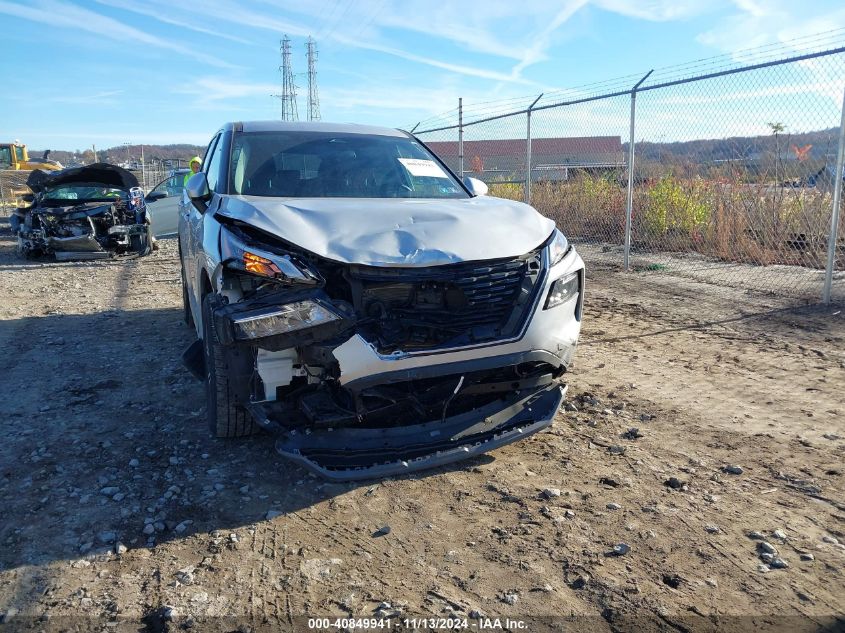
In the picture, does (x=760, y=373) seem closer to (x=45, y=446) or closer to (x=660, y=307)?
(x=660, y=307)

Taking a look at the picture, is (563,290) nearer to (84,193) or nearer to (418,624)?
(418,624)

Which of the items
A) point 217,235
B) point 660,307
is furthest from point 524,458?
point 660,307

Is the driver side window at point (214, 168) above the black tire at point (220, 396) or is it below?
above

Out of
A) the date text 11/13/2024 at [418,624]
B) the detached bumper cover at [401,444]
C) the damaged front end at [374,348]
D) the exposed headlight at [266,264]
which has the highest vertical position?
the exposed headlight at [266,264]

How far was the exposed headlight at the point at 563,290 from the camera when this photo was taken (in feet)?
11.1

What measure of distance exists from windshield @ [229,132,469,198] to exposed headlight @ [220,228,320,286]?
994 mm

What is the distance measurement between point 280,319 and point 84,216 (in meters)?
10.4

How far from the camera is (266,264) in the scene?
306 centimetres

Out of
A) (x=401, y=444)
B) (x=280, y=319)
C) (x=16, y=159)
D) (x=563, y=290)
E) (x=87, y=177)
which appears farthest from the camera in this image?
(x=16, y=159)

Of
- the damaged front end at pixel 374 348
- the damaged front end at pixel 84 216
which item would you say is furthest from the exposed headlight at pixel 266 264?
the damaged front end at pixel 84 216

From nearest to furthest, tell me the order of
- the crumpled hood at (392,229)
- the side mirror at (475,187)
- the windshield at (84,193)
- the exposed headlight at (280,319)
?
the exposed headlight at (280,319), the crumpled hood at (392,229), the side mirror at (475,187), the windshield at (84,193)

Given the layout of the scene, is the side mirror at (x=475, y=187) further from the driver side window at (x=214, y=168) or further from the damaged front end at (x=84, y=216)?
the damaged front end at (x=84, y=216)

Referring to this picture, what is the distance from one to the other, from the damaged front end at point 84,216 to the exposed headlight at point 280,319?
10144 mm

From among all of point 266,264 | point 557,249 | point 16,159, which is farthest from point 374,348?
point 16,159
